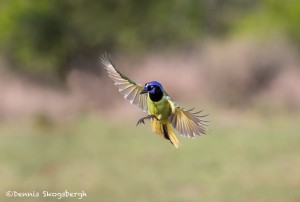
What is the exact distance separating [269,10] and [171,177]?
21.2 metres

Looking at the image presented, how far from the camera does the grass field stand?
14.5 m

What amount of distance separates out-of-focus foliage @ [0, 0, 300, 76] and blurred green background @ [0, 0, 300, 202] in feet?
0.18

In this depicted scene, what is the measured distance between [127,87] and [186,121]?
0.24m

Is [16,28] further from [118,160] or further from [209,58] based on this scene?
[118,160]

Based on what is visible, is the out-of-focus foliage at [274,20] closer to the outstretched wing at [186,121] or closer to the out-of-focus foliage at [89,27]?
the out-of-focus foliage at [89,27]

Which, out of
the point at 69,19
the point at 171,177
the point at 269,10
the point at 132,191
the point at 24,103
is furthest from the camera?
the point at 269,10

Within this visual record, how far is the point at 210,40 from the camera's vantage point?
3212 cm

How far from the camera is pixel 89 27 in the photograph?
30.9 meters

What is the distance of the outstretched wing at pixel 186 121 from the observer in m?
2.57

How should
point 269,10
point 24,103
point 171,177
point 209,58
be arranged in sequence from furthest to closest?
point 269,10 → point 209,58 → point 24,103 → point 171,177

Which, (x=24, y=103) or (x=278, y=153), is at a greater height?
(x=24, y=103)

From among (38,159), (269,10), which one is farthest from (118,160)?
(269,10)

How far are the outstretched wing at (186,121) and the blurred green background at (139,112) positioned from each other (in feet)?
34.6

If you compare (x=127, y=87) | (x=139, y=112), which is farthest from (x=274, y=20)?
(x=127, y=87)
